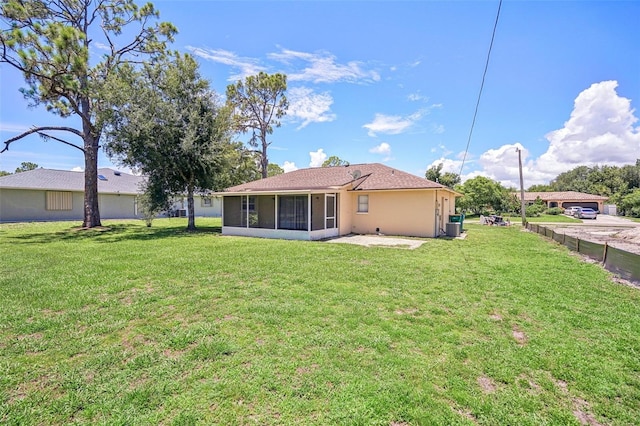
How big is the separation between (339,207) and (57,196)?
75.4 ft

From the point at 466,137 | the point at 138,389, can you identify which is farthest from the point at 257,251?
the point at 466,137

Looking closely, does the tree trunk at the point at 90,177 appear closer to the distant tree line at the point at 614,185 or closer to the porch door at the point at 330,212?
the porch door at the point at 330,212

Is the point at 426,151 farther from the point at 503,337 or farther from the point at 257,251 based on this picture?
the point at 503,337

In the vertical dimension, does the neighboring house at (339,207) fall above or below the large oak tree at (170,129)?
below

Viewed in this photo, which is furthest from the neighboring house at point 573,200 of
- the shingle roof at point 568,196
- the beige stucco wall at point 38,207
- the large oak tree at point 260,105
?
the beige stucco wall at point 38,207

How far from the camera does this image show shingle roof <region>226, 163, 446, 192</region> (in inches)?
555

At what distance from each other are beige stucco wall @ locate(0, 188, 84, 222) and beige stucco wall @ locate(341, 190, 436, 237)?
925 inches

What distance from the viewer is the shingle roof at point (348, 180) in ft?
46.3

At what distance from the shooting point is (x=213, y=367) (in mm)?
3059

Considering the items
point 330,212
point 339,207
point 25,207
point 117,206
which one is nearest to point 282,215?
point 330,212

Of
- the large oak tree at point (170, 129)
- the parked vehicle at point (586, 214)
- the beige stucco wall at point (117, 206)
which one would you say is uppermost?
the large oak tree at point (170, 129)

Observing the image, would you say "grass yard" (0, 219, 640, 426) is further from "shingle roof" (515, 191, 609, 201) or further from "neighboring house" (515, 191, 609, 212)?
"shingle roof" (515, 191, 609, 201)

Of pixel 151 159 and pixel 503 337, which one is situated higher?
pixel 151 159

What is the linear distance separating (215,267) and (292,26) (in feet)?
38.6
